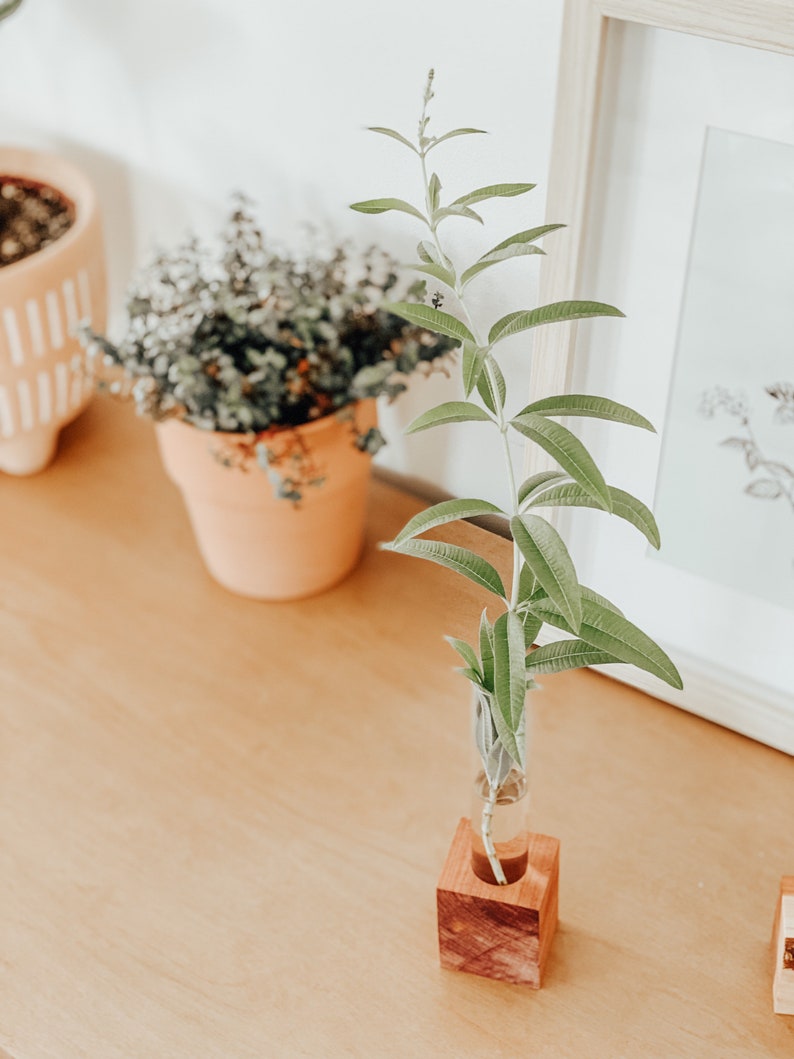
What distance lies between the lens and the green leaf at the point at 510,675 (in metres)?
0.58

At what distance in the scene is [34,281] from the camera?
990 mm

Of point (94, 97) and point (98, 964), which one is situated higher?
point (94, 97)

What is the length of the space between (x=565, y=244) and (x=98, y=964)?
1.73 feet

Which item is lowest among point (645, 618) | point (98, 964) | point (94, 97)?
point (98, 964)

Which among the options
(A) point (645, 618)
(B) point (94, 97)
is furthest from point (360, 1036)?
(B) point (94, 97)

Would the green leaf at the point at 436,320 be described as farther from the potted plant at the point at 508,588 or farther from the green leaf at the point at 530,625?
the green leaf at the point at 530,625

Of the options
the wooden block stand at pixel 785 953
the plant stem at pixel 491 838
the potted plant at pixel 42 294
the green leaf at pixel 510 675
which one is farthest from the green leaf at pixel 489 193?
the potted plant at pixel 42 294

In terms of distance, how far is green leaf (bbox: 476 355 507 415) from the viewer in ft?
1.86

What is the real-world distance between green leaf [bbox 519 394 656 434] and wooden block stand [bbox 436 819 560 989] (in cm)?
29

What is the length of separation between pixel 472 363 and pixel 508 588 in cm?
15

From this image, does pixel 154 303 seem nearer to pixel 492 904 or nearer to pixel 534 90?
pixel 534 90

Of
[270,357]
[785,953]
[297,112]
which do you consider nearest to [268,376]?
[270,357]

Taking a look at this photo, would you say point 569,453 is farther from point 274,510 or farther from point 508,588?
point 274,510

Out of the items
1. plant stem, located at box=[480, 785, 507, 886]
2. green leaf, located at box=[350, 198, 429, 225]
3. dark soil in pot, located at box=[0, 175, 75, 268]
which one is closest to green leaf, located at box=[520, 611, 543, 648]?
plant stem, located at box=[480, 785, 507, 886]
